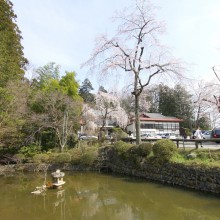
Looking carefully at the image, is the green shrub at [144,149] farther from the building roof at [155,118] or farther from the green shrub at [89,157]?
the building roof at [155,118]

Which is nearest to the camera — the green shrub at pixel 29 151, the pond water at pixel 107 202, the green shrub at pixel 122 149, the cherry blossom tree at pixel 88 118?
the pond water at pixel 107 202

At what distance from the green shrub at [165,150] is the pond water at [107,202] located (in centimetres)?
140

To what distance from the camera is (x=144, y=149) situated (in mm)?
14336

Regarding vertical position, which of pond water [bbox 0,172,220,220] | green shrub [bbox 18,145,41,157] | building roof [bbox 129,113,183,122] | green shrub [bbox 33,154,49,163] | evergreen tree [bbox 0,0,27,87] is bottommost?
pond water [bbox 0,172,220,220]

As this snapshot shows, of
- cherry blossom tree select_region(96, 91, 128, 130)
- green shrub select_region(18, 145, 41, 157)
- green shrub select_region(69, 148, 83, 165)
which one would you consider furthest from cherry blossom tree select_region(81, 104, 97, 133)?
green shrub select_region(18, 145, 41, 157)

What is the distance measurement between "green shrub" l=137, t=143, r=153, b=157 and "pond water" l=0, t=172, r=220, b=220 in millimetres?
1641

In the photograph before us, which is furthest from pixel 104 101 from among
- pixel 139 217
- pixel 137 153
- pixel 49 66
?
pixel 139 217

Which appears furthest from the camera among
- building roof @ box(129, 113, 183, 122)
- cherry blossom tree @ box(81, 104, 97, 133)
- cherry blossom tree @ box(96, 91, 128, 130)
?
building roof @ box(129, 113, 183, 122)

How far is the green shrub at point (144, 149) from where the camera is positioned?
14227 mm

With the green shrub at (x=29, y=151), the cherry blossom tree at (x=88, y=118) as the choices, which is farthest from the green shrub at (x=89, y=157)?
the cherry blossom tree at (x=88, y=118)

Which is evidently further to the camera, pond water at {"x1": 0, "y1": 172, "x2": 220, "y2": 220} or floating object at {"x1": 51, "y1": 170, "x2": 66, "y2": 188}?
floating object at {"x1": 51, "y1": 170, "x2": 66, "y2": 188}

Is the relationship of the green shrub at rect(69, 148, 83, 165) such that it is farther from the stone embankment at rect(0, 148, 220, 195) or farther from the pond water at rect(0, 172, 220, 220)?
the pond water at rect(0, 172, 220, 220)

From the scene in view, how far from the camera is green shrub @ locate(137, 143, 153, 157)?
14.2 metres

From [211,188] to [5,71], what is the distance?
608 inches
